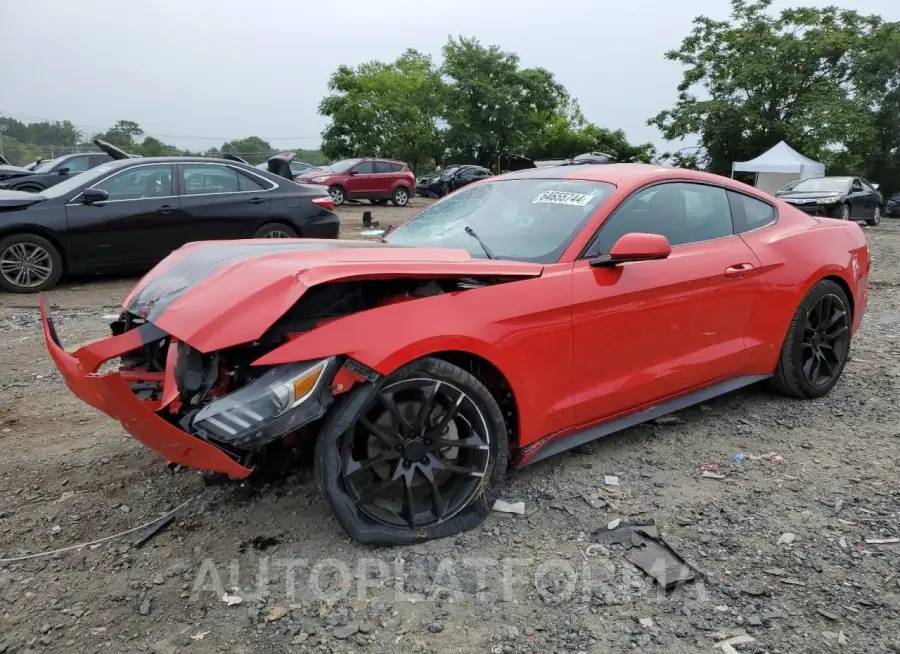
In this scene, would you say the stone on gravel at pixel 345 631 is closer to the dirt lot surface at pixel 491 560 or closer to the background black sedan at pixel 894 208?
the dirt lot surface at pixel 491 560

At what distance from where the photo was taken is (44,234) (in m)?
7.02

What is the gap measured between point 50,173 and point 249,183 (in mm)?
7567

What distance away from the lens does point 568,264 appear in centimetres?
298

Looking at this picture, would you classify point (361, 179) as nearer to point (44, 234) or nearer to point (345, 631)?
point (44, 234)

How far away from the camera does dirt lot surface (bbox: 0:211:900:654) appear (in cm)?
215

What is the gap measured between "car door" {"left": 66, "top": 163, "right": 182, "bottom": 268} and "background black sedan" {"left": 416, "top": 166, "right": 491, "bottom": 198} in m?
19.0

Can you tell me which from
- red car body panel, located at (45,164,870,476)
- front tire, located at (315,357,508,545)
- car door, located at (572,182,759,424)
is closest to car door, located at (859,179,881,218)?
red car body panel, located at (45,164,870,476)

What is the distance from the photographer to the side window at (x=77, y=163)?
48.0 ft

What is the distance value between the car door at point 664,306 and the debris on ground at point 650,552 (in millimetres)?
521

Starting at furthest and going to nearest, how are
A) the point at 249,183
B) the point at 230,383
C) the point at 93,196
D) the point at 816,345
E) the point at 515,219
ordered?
the point at 249,183 < the point at 93,196 < the point at 816,345 < the point at 515,219 < the point at 230,383

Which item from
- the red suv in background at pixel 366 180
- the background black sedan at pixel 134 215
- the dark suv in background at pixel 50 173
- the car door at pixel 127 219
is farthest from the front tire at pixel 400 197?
the car door at pixel 127 219

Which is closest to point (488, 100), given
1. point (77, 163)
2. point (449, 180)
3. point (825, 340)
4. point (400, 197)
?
point (449, 180)

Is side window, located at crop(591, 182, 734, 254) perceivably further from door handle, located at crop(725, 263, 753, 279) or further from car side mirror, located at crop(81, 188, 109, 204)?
car side mirror, located at crop(81, 188, 109, 204)

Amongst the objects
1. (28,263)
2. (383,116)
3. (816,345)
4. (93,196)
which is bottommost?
(816,345)
